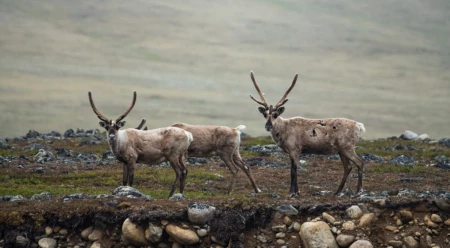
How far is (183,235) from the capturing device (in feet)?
53.0

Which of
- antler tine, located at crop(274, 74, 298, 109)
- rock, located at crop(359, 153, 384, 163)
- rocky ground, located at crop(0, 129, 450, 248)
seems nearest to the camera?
rocky ground, located at crop(0, 129, 450, 248)

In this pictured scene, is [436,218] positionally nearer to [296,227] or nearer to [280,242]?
[296,227]

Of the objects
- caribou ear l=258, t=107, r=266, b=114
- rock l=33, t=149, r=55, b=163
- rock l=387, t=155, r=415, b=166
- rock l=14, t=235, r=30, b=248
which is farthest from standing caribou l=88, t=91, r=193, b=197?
rock l=387, t=155, r=415, b=166

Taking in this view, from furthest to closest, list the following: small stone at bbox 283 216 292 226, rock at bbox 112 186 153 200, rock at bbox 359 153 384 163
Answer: rock at bbox 359 153 384 163 < rock at bbox 112 186 153 200 < small stone at bbox 283 216 292 226

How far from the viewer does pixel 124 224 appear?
16516 millimetres

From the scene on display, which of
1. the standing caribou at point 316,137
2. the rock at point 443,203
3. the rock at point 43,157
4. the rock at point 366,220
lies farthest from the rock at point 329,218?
the rock at point 43,157

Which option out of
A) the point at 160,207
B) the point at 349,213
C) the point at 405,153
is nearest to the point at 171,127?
the point at 160,207

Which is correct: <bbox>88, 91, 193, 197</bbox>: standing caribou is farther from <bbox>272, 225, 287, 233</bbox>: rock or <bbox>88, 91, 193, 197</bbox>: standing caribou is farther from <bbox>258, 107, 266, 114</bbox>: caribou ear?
<bbox>272, 225, 287, 233</bbox>: rock

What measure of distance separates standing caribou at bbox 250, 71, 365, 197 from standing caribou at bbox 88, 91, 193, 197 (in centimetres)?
308

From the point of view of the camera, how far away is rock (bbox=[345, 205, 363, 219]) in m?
16.7

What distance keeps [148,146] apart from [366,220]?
8.07 m

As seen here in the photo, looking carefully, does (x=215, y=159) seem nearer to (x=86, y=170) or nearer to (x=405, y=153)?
(x=86, y=170)

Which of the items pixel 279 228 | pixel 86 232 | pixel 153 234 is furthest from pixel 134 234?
pixel 279 228

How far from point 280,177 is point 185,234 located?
37.4 feet
